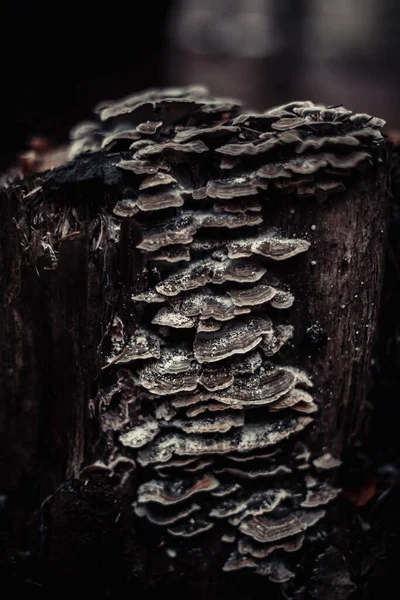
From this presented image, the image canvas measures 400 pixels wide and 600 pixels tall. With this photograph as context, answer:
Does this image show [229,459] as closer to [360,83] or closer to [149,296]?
[149,296]

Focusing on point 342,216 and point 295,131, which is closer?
point 295,131

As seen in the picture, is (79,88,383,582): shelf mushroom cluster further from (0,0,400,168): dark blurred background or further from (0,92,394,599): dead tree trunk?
(0,0,400,168): dark blurred background

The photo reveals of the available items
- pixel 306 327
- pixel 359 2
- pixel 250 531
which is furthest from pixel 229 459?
pixel 359 2

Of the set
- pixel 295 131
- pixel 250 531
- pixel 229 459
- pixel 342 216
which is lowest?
pixel 250 531

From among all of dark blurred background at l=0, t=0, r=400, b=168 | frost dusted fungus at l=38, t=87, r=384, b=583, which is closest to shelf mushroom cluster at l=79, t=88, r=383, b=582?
frost dusted fungus at l=38, t=87, r=384, b=583

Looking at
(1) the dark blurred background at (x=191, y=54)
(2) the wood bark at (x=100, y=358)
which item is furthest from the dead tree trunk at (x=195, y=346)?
(1) the dark blurred background at (x=191, y=54)

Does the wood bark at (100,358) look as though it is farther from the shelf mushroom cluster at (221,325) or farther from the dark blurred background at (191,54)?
the dark blurred background at (191,54)
